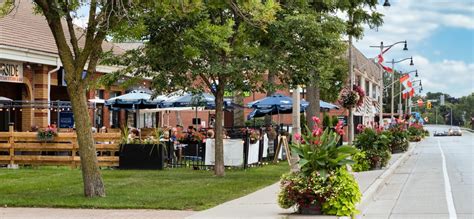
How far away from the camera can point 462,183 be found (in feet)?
56.5

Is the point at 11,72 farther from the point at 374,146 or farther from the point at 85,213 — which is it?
the point at 85,213

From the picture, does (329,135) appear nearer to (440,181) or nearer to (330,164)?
(330,164)

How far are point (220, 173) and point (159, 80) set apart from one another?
3105 millimetres

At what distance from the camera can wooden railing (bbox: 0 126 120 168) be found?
19938mm

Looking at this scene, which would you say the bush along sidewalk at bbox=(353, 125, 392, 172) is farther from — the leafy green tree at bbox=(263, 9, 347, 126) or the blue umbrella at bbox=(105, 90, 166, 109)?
the blue umbrella at bbox=(105, 90, 166, 109)

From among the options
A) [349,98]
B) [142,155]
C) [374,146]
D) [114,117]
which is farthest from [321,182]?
[114,117]

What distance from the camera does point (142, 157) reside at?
19.8 m

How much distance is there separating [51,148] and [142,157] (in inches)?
114

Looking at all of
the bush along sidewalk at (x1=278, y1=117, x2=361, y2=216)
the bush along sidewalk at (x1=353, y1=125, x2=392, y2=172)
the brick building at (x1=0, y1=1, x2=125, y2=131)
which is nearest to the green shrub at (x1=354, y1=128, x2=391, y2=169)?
the bush along sidewalk at (x1=353, y1=125, x2=392, y2=172)

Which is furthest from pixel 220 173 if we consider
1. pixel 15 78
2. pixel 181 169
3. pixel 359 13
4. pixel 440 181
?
pixel 359 13

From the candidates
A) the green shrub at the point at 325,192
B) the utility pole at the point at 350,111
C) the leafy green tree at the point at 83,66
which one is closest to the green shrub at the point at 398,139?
the utility pole at the point at 350,111

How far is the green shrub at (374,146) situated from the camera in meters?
21.3

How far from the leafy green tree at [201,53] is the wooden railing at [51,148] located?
2889 millimetres

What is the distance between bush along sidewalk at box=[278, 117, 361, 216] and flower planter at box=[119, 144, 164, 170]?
9.41m
